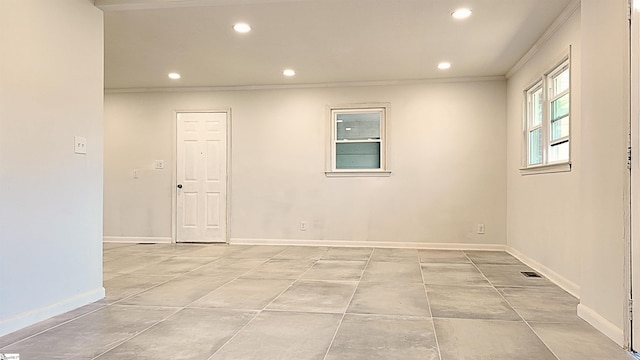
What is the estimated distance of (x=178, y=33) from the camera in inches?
159

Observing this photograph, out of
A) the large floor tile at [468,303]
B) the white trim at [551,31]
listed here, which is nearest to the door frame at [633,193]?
the large floor tile at [468,303]

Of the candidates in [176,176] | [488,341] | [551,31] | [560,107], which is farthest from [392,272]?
[176,176]

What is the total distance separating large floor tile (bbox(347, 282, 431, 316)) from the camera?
284 cm

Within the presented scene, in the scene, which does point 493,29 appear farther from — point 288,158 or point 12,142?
point 12,142

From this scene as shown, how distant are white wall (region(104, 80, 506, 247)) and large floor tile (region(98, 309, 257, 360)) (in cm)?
343

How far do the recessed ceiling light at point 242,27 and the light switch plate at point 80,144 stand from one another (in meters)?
1.68

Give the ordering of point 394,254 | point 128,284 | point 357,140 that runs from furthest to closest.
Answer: point 357,140 → point 394,254 → point 128,284

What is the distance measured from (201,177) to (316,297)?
378cm

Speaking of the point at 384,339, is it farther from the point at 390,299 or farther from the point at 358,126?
the point at 358,126

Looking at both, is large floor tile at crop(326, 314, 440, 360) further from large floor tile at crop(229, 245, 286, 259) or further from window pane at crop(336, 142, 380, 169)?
window pane at crop(336, 142, 380, 169)

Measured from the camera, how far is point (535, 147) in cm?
463

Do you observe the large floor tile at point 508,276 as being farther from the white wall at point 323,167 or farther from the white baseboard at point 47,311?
the white baseboard at point 47,311

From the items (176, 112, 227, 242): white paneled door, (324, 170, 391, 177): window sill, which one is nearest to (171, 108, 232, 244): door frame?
(176, 112, 227, 242): white paneled door

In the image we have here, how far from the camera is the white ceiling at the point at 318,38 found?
11.3ft
